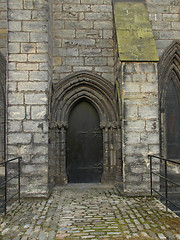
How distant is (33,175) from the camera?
452 cm

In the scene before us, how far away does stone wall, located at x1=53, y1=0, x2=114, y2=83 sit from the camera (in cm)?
558

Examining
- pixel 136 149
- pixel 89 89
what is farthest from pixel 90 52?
pixel 136 149

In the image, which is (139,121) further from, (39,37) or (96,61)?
(39,37)

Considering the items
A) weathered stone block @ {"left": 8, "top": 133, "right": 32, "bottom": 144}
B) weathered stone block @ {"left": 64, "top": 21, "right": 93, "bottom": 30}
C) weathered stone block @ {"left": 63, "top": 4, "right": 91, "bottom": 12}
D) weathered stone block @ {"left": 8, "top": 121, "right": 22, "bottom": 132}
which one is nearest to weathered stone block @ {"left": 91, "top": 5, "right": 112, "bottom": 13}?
weathered stone block @ {"left": 63, "top": 4, "right": 91, "bottom": 12}

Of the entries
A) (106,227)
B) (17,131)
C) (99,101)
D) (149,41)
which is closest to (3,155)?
(17,131)

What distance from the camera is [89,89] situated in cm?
562

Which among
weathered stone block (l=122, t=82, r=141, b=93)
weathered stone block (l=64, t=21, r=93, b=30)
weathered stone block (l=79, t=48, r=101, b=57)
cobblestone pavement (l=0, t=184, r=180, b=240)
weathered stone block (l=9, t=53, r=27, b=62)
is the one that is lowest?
cobblestone pavement (l=0, t=184, r=180, b=240)

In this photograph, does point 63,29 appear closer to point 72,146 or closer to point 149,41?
point 149,41

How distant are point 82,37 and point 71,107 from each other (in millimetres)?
1891

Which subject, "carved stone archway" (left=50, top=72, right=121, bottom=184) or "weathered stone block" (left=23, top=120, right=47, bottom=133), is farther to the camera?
"carved stone archway" (left=50, top=72, right=121, bottom=184)

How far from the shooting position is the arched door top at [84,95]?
5465 millimetres

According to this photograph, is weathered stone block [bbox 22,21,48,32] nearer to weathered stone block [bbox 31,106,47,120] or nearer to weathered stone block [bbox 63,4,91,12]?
weathered stone block [bbox 63,4,91,12]

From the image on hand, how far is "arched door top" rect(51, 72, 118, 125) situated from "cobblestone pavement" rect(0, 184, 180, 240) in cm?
197

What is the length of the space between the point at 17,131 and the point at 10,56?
5.50 feet
